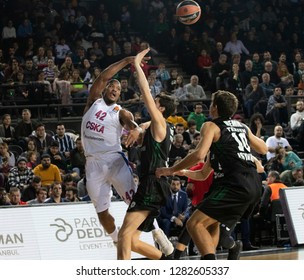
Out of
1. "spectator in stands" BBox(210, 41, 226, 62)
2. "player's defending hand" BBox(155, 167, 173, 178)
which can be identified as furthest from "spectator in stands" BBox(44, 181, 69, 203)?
"spectator in stands" BBox(210, 41, 226, 62)

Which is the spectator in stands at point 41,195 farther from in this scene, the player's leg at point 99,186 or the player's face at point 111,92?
the player's face at point 111,92

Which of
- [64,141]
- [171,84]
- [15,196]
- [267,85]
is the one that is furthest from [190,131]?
[15,196]

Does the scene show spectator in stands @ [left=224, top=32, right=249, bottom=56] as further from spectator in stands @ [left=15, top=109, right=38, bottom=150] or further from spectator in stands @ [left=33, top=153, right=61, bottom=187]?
spectator in stands @ [left=33, top=153, right=61, bottom=187]

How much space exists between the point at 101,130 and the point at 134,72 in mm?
10464

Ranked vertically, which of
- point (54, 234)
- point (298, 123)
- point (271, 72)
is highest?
point (271, 72)

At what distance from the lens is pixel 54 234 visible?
536 inches

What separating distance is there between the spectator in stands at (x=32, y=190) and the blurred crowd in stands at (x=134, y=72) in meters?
0.02

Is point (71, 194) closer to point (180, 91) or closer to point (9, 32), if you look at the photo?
point (180, 91)

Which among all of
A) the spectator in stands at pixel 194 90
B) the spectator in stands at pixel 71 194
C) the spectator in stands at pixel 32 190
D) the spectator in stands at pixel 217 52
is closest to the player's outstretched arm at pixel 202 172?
the spectator in stands at pixel 71 194

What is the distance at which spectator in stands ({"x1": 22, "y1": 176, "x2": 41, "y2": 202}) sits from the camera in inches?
603

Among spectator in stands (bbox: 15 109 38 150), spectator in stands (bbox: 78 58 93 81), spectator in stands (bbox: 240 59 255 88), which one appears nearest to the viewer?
spectator in stands (bbox: 15 109 38 150)

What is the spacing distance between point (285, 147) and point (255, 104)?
8.29 ft

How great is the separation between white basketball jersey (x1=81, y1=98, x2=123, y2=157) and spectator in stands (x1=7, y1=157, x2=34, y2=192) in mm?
5076

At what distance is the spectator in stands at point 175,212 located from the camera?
1502 cm
